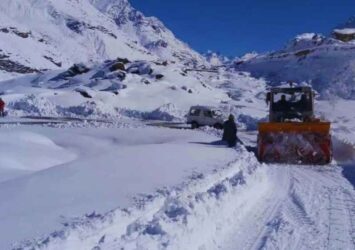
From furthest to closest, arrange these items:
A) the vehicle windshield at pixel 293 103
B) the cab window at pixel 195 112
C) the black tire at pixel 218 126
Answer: the cab window at pixel 195 112 → the black tire at pixel 218 126 → the vehicle windshield at pixel 293 103

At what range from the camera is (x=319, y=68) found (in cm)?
7156

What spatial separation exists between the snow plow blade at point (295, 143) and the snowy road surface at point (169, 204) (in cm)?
157

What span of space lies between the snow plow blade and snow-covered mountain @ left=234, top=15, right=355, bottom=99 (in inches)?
1672

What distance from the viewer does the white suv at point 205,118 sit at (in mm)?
→ 33219

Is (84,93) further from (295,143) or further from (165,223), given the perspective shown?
(165,223)

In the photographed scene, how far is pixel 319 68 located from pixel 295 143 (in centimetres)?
5649

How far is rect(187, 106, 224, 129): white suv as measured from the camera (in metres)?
33.2

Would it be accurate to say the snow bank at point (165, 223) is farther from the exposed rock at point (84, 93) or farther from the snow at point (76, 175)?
the exposed rock at point (84, 93)

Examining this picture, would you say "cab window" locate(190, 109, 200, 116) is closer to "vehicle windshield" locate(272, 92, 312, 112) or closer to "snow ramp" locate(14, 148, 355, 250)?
"vehicle windshield" locate(272, 92, 312, 112)

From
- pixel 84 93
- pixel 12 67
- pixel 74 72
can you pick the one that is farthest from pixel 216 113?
pixel 12 67

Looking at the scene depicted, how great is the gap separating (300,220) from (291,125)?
8579 millimetres

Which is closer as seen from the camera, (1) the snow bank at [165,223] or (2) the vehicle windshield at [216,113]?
(1) the snow bank at [165,223]

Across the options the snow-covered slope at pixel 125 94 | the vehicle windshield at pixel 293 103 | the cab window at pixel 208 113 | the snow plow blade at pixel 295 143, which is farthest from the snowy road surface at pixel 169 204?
the snow-covered slope at pixel 125 94

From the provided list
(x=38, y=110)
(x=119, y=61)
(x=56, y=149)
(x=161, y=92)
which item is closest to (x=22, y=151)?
(x=56, y=149)
